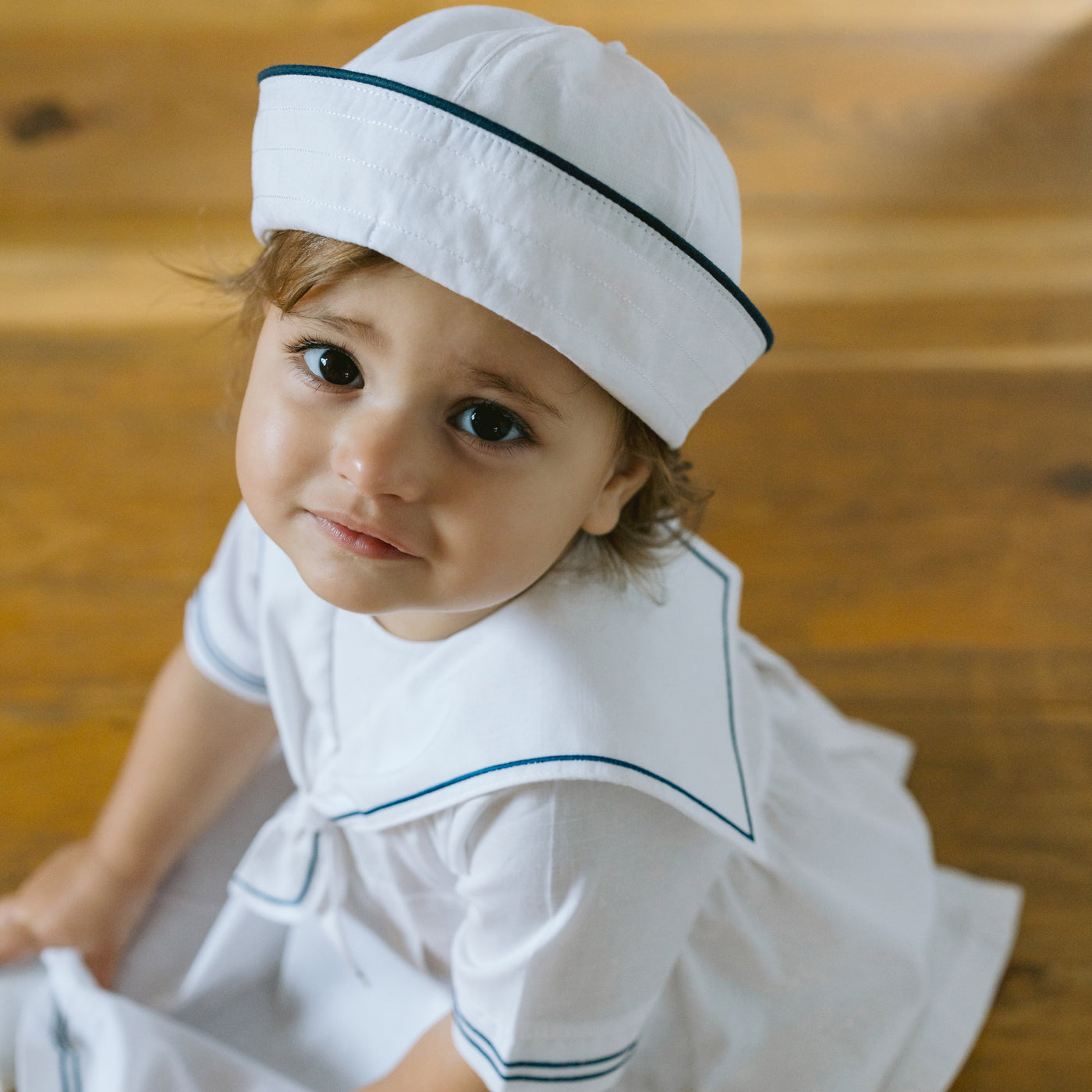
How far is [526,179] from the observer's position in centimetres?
49

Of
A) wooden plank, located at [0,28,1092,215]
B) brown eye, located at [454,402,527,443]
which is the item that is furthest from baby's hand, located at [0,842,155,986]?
wooden plank, located at [0,28,1092,215]

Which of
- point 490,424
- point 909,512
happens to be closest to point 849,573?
point 909,512

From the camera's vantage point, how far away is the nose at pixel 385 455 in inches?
20.7

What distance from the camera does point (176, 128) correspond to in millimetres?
1476

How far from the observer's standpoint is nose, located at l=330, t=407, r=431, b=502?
1.73ft

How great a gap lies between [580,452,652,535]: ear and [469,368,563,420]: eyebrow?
9cm

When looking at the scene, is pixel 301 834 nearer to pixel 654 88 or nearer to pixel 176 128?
pixel 654 88

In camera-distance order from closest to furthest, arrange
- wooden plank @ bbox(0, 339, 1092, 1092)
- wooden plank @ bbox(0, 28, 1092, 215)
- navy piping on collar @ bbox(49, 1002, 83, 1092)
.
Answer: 1. navy piping on collar @ bbox(49, 1002, 83, 1092)
2. wooden plank @ bbox(0, 339, 1092, 1092)
3. wooden plank @ bbox(0, 28, 1092, 215)

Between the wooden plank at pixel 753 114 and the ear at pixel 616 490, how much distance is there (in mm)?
921

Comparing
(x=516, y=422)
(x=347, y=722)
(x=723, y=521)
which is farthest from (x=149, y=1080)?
(x=723, y=521)

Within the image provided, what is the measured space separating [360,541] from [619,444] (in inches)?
5.4

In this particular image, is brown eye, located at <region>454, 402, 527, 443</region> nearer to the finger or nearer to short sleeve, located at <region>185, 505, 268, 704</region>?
short sleeve, located at <region>185, 505, 268, 704</region>

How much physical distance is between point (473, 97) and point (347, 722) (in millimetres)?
372

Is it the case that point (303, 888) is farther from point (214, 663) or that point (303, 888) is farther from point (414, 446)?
point (414, 446)
